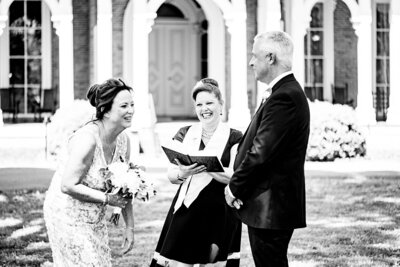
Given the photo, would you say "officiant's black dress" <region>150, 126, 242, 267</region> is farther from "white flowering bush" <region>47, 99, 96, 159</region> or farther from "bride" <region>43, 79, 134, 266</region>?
"white flowering bush" <region>47, 99, 96, 159</region>

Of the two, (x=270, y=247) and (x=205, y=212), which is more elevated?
(x=205, y=212)

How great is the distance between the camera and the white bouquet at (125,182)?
5.05m

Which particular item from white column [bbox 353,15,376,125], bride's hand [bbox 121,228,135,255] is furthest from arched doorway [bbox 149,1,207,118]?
bride's hand [bbox 121,228,135,255]

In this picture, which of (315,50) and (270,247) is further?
(315,50)

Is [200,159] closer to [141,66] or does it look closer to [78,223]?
[78,223]

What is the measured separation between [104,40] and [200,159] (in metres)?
12.7

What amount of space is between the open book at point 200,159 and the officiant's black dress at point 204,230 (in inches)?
12.3

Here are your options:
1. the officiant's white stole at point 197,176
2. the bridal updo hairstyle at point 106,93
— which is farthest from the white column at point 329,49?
the bridal updo hairstyle at point 106,93

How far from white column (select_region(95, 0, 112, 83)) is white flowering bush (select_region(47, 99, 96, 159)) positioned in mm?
1959

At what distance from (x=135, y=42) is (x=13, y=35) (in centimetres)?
395

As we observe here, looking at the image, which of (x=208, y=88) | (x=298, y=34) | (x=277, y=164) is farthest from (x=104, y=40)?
(x=277, y=164)

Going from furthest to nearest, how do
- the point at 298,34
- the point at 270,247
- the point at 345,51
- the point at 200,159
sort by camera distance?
the point at 345,51, the point at 298,34, the point at 200,159, the point at 270,247

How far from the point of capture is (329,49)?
21.6 meters

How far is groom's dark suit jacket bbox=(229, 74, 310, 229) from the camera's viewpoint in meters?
4.99
